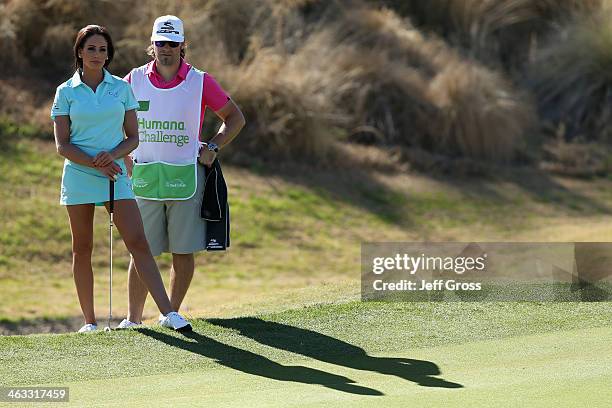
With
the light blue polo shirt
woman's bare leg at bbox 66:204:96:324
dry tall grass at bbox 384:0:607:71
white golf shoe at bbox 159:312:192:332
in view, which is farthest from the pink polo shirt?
dry tall grass at bbox 384:0:607:71

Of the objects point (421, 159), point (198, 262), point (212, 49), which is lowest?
point (198, 262)

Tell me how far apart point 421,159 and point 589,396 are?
12835 mm

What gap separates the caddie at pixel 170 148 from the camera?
25.4 ft

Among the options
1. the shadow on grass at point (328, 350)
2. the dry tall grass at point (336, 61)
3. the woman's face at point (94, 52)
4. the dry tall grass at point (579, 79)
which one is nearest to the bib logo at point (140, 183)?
the woman's face at point (94, 52)

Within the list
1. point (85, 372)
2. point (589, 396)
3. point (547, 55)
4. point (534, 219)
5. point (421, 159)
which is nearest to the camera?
point (589, 396)

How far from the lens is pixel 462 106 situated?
62.4 feet

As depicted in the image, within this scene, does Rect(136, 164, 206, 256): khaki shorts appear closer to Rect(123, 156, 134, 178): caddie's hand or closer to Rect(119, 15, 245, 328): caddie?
Rect(119, 15, 245, 328): caddie

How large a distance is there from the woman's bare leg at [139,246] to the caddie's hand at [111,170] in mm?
183

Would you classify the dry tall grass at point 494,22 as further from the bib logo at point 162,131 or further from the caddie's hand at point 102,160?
the caddie's hand at point 102,160

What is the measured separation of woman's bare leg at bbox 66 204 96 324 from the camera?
24.2ft

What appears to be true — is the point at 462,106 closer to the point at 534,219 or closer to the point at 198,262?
the point at 534,219

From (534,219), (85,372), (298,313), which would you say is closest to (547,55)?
(534,219)

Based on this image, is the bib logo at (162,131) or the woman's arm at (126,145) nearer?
the woman's arm at (126,145)

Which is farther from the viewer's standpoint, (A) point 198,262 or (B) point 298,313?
(A) point 198,262
